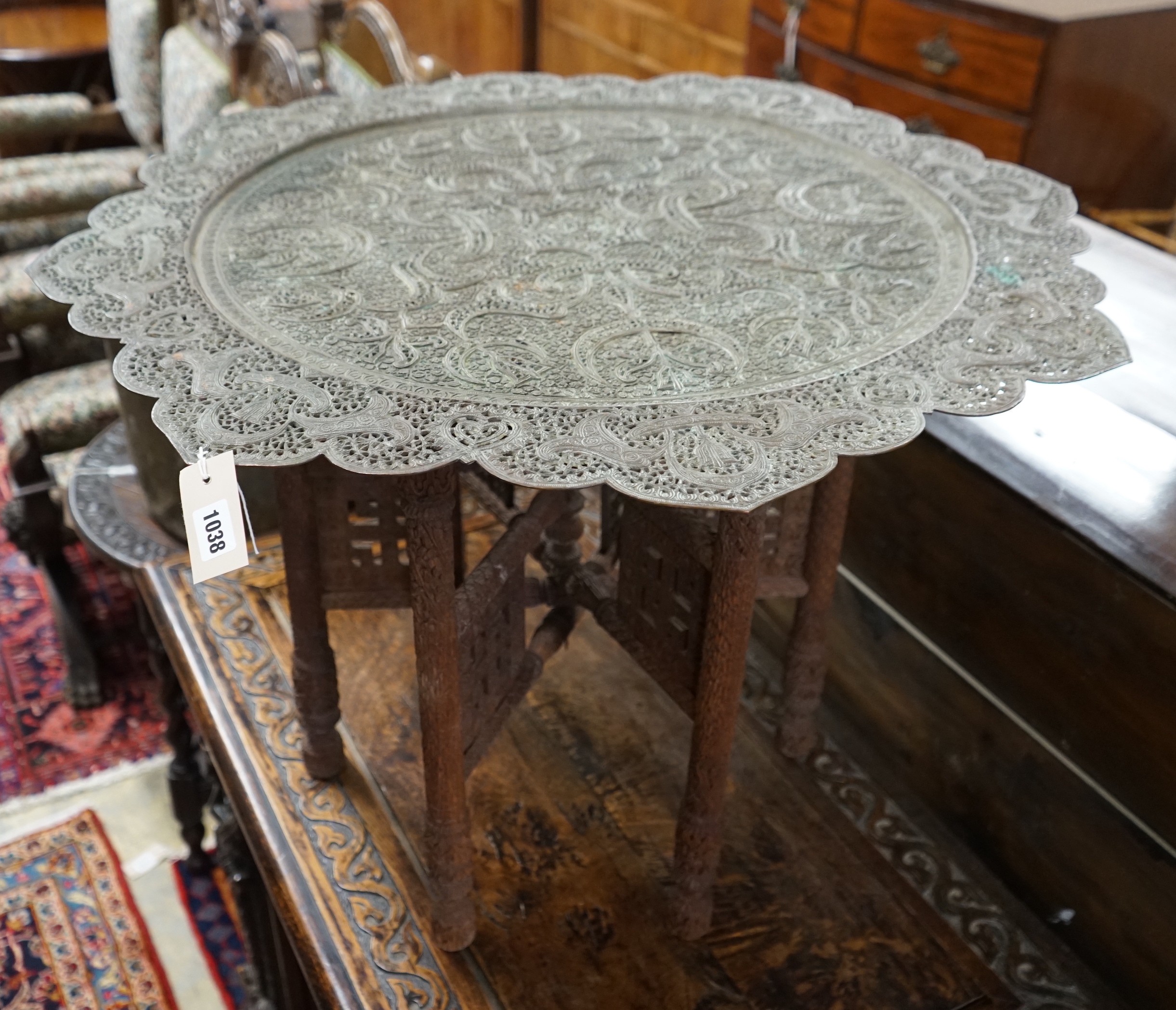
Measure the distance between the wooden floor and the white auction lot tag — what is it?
64 centimetres

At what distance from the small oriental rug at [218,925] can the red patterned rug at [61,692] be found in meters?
0.34

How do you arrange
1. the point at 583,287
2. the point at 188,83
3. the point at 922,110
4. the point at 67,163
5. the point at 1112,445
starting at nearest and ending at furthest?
the point at 583,287 < the point at 1112,445 < the point at 922,110 < the point at 188,83 < the point at 67,163

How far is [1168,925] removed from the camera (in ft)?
4.59

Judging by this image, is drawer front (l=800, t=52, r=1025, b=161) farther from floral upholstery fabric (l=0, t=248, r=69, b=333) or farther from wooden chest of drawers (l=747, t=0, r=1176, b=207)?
floral upholstery fabric (l=0, t=248, r=69, b=333)

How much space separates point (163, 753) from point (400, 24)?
4.34 meters

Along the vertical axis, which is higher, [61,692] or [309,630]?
[309,630]

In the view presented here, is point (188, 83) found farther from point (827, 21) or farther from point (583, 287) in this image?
point (583, 287)

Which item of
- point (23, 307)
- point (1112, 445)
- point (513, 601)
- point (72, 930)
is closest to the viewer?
point (513, 601)

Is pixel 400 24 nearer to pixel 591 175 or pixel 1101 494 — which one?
pixel 591 175

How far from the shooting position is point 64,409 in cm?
245

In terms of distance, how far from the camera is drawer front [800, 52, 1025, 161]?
7.98 ft

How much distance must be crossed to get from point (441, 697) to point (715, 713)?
30 cm

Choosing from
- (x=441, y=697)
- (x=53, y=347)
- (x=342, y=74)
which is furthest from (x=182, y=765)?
(x=342, y=74)

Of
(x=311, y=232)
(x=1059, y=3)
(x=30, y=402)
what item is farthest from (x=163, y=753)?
(x=1059, y=3)
